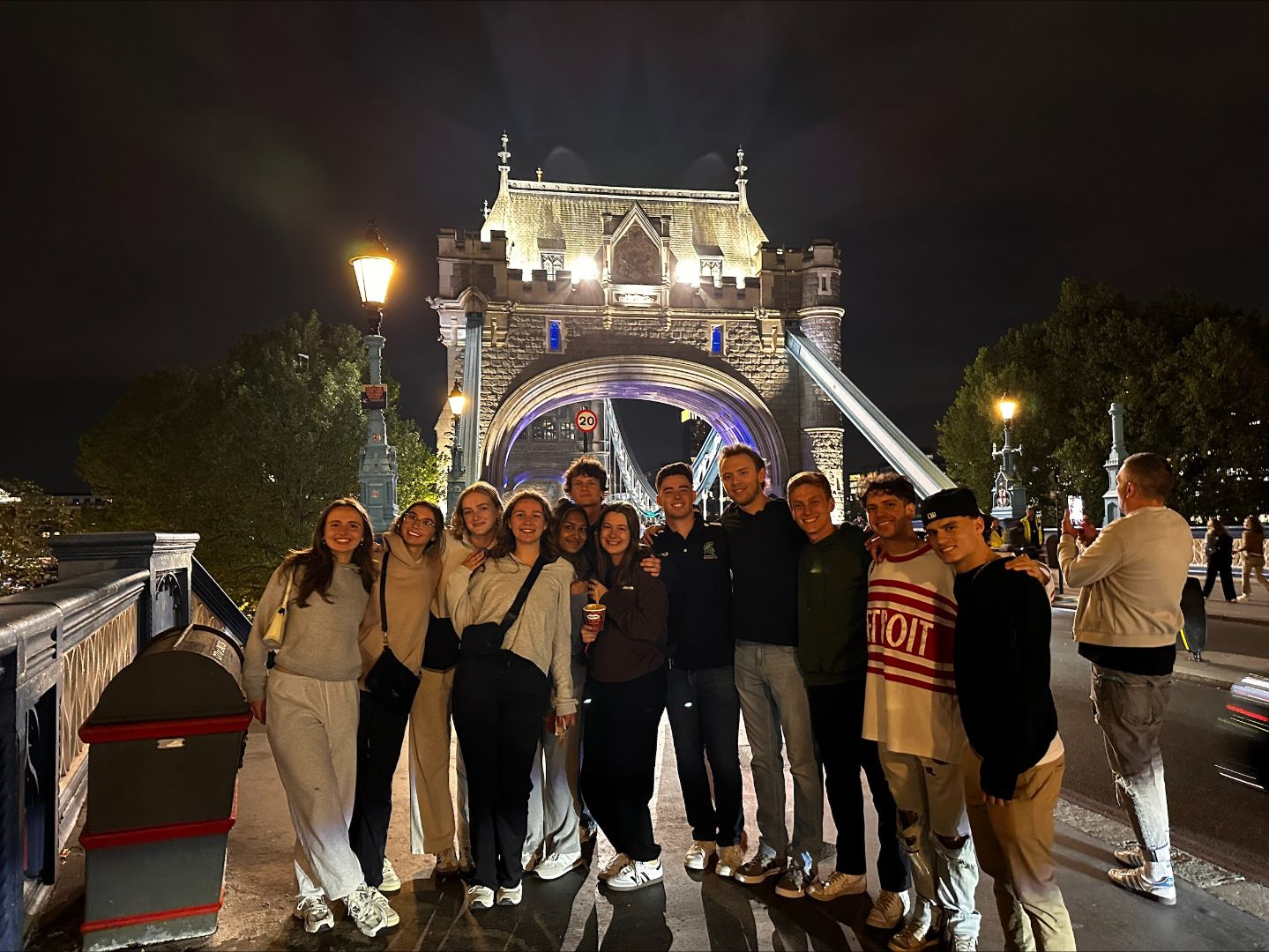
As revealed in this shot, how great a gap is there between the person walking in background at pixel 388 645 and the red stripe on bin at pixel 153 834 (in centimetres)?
48

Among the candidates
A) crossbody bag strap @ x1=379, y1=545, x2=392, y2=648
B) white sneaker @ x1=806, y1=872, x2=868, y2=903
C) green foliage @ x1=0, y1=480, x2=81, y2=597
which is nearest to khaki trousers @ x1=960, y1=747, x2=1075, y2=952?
white sneaker @ x1=806, y1=872, x2=868, y2=903

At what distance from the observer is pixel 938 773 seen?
254 cm

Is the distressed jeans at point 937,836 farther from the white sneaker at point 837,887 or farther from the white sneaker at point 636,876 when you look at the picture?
the white sneaker at point 636,876

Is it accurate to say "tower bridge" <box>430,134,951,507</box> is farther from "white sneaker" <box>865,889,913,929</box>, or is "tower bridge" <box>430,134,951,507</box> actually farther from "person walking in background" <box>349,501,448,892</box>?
"white sneaker" <box>865,889,913,929</box>

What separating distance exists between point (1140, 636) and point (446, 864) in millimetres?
2655

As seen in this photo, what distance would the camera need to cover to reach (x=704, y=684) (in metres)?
3.20

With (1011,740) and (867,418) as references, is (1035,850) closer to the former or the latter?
(1011,740)

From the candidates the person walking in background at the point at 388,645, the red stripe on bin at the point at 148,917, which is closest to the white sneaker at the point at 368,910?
the person walking in background at the point at 388,645

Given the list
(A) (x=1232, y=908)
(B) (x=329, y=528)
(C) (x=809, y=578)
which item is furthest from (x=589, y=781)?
(A) (x=1232, y=908)

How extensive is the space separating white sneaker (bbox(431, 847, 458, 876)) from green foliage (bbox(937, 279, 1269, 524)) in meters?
20.4

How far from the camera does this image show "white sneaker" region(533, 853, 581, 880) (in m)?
3.11

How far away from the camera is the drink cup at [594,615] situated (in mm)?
3084

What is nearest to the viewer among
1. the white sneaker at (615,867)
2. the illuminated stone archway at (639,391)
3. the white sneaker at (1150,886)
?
the white sneaker at (1150,886)

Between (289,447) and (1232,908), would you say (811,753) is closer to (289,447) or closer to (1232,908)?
(1232,908)
